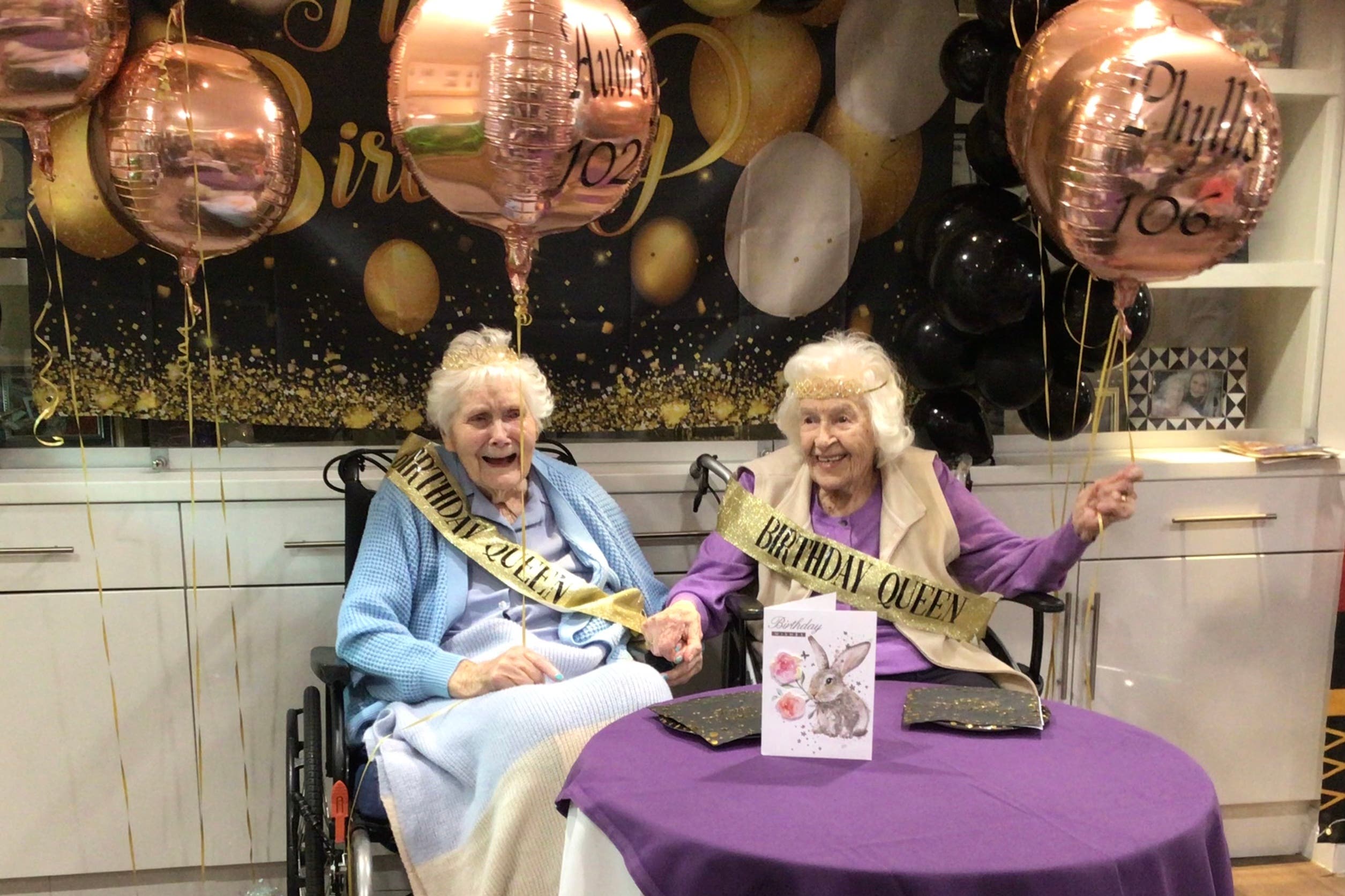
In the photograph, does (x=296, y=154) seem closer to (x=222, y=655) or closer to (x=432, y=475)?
(x=432, y=475)

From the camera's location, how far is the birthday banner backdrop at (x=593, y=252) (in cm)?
274

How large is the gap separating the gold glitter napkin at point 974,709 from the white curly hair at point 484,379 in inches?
39.5

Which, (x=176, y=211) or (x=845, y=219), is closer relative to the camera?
(x=176, y=211)

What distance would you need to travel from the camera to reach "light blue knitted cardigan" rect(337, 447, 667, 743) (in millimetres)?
2283

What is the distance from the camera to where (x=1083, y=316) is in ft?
8.61

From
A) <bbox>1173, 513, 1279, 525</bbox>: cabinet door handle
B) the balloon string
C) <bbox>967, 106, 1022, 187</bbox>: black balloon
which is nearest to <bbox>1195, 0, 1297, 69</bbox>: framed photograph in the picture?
<bbox>967, 106, 1022, 187</bbox>: black balloon

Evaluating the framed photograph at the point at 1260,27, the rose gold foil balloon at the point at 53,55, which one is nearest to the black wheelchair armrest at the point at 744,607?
the rose gold foil balloon at the point at 53,55

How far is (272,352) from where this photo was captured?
2.82 metres

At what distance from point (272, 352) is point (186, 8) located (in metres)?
0.76

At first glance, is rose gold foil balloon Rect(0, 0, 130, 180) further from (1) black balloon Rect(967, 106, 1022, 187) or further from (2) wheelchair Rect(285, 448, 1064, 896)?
(1) black balloon Rect(967, 106, 1022, 187)

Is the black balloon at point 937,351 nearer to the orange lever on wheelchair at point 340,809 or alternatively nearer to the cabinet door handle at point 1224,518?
the cabinet door handle at point 1224,518

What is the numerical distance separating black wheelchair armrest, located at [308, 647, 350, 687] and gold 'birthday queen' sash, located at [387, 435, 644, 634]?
0.32 m

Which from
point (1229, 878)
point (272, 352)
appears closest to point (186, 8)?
point (272, 352)

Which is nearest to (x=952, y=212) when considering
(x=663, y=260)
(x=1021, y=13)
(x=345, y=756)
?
(x=1021, y=13)
